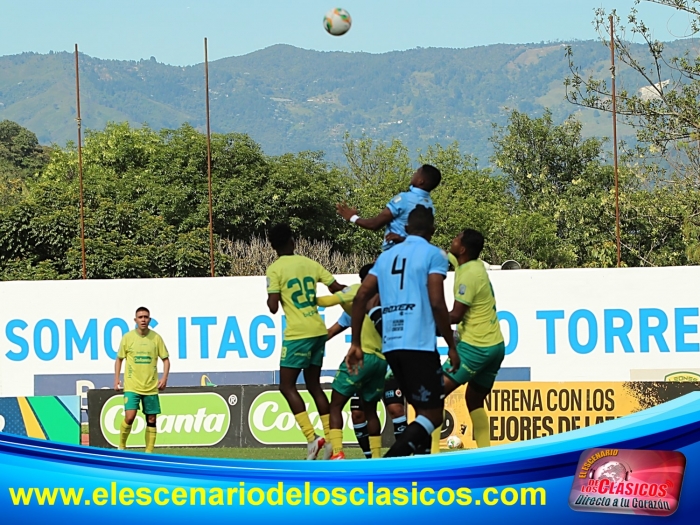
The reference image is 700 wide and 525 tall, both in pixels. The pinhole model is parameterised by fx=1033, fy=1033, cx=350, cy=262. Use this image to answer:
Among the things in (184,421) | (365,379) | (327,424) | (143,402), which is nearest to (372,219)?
(365,379)

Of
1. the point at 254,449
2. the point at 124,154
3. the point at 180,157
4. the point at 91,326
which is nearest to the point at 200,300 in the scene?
the point at 91,326

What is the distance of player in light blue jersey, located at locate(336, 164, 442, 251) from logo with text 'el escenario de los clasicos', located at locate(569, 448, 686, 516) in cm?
316

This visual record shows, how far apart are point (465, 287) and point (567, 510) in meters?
3.28

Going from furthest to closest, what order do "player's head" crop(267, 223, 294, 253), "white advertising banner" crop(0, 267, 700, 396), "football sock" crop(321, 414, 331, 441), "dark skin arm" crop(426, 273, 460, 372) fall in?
"white advertising banner" crop(0, 267, 700, 396)
"football sock" crop(321, 414, 331, 441)
"player's head" crop(267, 223, 294, 253)
"dark skin arm" crop(426, 273, 460, 372)

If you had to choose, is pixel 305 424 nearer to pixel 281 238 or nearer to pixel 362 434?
pixel 362 434

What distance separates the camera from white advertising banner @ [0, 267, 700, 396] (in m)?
16.2

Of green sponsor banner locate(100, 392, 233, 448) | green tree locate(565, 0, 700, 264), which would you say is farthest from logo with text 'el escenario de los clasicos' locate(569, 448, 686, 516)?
green tree locate(565, 0, 700, 264)

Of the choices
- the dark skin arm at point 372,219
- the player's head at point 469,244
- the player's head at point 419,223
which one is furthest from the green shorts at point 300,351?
the player's head at point 419,223

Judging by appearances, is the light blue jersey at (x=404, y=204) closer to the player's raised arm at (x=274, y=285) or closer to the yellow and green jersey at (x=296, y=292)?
the yellow and green jersey at (x=296, y=292)

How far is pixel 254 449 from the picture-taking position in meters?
13.4

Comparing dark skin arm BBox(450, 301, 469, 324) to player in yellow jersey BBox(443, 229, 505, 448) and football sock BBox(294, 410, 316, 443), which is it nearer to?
player in yellow jersey BBox(443, 229, 505, 448)

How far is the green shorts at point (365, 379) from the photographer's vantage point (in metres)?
8.24

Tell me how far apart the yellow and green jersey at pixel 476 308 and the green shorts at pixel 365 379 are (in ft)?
2.36

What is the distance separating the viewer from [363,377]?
8.29 metres
